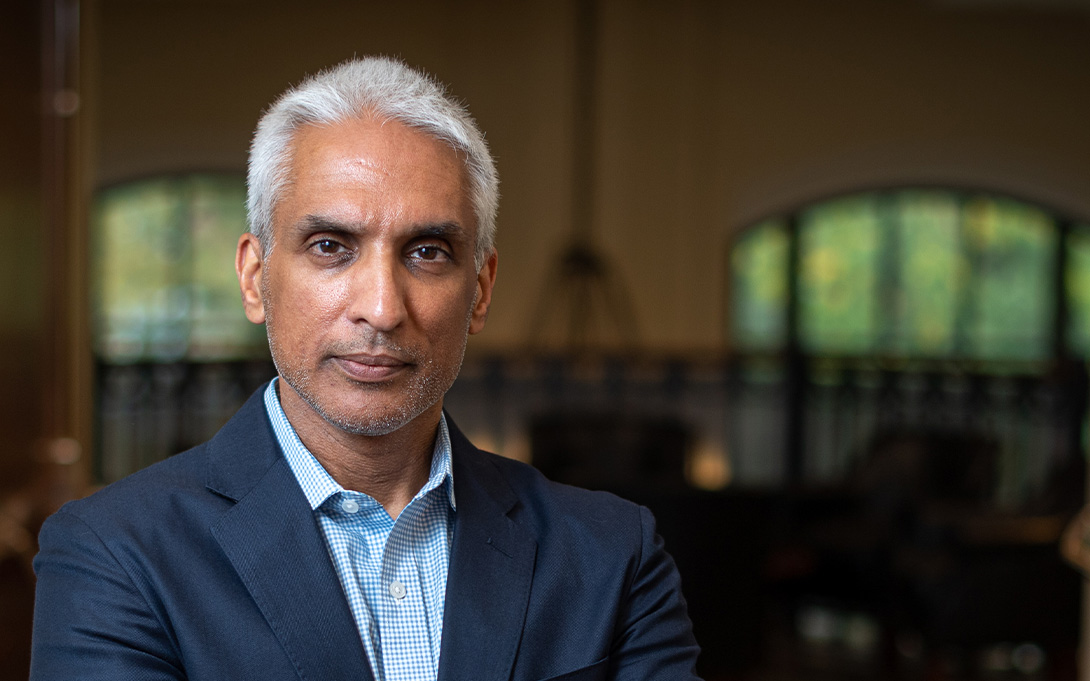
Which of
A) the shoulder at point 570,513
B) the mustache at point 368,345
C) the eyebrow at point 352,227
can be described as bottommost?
the shoulder at point 570,513

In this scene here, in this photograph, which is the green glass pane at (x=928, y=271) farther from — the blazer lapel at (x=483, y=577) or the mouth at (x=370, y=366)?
the mouth at (x=370, y=366)

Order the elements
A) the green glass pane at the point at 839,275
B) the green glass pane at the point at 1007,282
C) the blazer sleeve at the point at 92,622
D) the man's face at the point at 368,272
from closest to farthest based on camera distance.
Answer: the blazer sleeve at the point at 92,622
the man's face at the point at 368,272
the green glass pane at the point at 1007,282
the green glass pane at the point at 839,275

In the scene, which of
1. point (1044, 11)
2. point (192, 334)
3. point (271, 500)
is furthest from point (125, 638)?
point (1044, 11)

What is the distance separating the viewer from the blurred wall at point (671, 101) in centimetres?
805

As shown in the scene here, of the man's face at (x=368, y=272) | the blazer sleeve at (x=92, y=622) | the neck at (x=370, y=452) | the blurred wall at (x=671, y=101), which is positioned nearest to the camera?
the blazer sleeve at (x=92, y=622)

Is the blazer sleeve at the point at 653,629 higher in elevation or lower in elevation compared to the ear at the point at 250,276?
lower

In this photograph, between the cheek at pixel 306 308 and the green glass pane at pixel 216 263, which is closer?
the cheek at pixel 306 308

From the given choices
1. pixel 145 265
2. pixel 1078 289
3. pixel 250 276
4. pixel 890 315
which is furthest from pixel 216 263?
pixel 250 276

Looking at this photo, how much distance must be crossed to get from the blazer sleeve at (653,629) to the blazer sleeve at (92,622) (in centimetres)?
51

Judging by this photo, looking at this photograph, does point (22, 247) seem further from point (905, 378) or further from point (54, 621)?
point (905, 378)

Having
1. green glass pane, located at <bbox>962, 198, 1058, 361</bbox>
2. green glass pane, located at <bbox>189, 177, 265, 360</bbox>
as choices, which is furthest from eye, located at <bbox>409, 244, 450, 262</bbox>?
green glass pane, located at <bbox>962, 198, 1058, 361</bbox>

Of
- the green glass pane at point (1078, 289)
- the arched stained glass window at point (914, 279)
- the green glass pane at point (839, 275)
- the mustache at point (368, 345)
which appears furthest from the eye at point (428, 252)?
the green glass pane at point (1078, 289)

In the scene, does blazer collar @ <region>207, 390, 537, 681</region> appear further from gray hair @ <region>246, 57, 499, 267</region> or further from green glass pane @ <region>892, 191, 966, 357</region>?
green glass pane @ <region>892, 191, 966, 357</region>

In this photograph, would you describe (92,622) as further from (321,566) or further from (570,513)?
(570,513)
